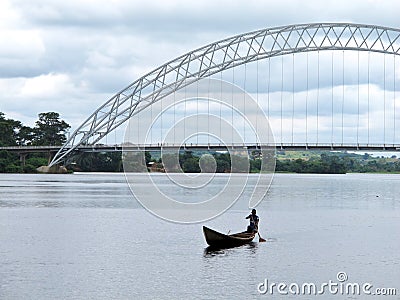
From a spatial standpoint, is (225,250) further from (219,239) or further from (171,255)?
(171,255)

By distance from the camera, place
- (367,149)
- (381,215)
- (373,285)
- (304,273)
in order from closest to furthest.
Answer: (373,285) → (304,273) → (381,215) → (367,149)

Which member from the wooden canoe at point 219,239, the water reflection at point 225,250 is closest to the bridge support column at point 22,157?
the water reflection at point 225,250

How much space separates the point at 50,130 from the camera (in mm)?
166125

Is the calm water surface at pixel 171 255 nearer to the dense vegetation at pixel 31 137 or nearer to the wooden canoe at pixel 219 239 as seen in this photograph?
the wooden canoe at pixel 219 239

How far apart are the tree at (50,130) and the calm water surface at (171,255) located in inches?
4339

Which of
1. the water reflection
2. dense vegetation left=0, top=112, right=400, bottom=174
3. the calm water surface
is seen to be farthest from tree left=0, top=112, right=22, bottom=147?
the water reflection

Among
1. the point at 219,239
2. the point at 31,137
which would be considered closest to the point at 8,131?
the point at 31,137

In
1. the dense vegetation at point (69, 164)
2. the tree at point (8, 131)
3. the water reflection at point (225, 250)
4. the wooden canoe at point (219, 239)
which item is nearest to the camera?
the water reflection at point (225, 250)

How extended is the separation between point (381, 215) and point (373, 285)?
3117 cm

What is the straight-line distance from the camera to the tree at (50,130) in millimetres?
164000

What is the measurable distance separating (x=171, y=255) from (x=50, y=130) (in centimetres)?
13708

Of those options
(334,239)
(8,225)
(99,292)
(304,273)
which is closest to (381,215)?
(334,239)

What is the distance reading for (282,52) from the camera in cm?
9950

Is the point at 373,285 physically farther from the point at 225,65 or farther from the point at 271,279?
the point at 225,65
